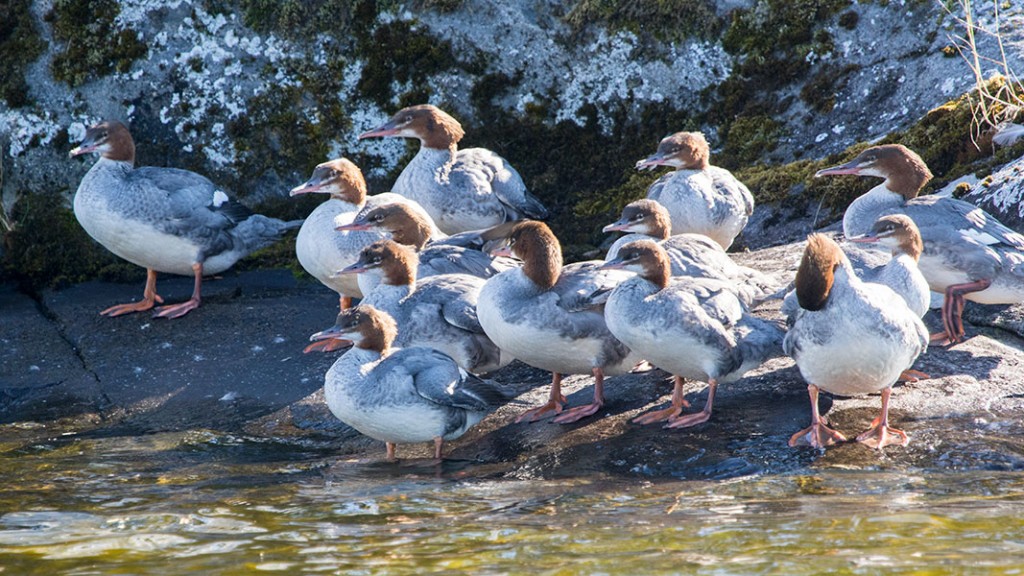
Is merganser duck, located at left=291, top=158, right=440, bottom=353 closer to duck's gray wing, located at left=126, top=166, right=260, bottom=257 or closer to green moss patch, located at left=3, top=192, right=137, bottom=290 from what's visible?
duck's gray wing, located at left=126, top=166, right=260, bottom=257

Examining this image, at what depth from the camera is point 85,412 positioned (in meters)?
7.79

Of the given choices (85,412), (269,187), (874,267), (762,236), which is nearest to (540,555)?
(874,267)

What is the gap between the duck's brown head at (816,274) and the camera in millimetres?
6277

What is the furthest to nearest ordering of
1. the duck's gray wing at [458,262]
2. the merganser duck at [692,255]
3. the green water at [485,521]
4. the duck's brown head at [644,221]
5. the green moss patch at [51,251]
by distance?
the green moss patch at [51,251], the duck's gray wing at [458,262], the duck's brown head at [644,221], the merganser duck at [692,255], the green water at [485,521]

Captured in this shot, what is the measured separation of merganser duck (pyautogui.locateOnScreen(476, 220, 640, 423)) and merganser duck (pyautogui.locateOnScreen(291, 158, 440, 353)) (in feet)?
5.81


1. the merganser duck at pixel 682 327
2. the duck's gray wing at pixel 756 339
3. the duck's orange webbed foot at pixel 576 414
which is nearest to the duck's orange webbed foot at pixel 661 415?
the merganser duck at pixel 682 327

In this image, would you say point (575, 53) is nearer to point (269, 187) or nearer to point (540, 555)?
point (269, 187)

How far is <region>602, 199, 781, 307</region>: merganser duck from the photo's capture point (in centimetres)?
750

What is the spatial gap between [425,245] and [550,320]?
2023 millimetres

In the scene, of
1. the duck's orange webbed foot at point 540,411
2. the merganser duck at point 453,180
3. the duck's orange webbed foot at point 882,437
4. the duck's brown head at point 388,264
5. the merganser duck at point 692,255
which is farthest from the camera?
the merganser duck at point 453,180

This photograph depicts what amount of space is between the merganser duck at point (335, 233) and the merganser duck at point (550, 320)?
177 centimetres

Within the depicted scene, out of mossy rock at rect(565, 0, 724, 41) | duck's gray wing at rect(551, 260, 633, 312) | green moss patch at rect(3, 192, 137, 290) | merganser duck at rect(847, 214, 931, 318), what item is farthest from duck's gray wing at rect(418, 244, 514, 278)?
mossy rock at rect(565, 0, 724, 41)

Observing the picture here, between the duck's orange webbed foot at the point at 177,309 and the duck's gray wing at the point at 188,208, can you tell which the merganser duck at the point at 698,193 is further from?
the duck's orange webbed foot at the point at 177,309

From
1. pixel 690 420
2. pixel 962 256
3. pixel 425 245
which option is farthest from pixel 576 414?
pixel 962 256
